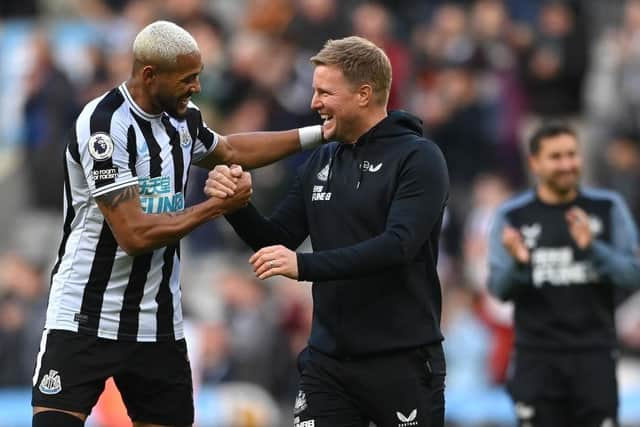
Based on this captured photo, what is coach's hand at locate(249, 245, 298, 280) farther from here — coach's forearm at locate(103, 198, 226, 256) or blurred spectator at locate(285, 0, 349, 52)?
blurred spectator at locate(285, 0, 349, 52)

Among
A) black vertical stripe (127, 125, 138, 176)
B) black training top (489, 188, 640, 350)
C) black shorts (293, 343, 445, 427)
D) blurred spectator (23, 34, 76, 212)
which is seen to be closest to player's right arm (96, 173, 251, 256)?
black vertical stripe (127, 125, 138, 176)

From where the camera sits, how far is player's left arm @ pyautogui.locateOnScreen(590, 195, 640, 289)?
8.85m

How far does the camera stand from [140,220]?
22.5ft

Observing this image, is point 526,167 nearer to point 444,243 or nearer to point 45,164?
point 444,243

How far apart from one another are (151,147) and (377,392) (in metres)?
1.62

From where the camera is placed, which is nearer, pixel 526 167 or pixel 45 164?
pixel 45 164

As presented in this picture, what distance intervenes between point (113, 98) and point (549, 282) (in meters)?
3.38

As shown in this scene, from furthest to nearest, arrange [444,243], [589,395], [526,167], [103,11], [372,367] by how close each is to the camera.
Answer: [103,11] < [526,167] < [444,243] < [589,395] < [372,367]

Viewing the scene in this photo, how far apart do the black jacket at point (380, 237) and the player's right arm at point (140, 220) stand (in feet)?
1.98

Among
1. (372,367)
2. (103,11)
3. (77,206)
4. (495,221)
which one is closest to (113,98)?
(77,206)

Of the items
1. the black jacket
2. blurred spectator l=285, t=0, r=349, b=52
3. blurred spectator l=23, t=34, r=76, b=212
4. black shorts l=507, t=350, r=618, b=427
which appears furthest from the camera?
blurred spectator l=285, t=0, r=349, b=52

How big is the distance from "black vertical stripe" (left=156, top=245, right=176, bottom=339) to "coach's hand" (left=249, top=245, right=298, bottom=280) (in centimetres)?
86

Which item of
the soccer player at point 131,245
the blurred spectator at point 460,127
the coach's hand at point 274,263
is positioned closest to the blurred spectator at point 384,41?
the blurred spectator at point 460,127

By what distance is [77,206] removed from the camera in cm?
713
